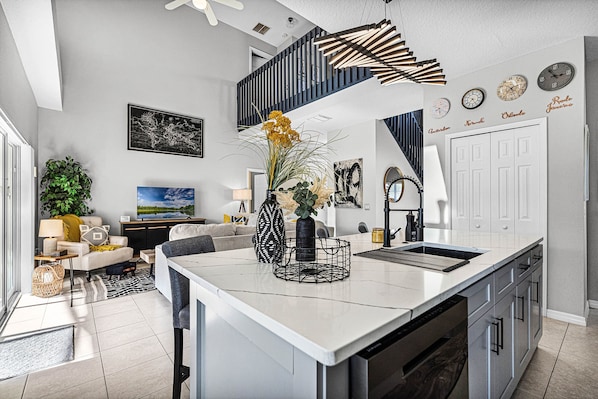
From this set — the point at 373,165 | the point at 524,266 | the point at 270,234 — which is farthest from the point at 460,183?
the point at 270,234

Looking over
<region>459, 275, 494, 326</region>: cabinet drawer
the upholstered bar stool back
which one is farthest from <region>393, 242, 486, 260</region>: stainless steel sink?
the upholstered bar stool back

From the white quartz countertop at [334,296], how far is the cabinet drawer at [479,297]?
0.05 meters

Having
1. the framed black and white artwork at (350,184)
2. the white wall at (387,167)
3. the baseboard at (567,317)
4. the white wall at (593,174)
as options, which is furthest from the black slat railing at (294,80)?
the baseboard at (567,317)

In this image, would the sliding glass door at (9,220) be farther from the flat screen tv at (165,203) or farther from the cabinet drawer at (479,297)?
the cabinet drawer at (479,297)

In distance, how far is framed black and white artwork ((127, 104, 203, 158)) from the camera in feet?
19.5

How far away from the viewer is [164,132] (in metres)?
6.29

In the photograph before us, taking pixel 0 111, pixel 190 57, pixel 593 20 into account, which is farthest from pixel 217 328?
pixel 190 57

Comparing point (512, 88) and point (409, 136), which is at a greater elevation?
point (409, 136)

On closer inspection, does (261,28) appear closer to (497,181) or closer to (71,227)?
(71,227)

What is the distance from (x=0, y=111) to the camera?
→ 2404 mm

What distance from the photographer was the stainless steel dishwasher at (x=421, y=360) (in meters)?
0.69

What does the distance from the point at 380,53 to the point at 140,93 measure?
5455mm

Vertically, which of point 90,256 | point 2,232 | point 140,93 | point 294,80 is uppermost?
point 294,80

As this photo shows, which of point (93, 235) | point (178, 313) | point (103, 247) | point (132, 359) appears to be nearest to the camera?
point (178, 313)
